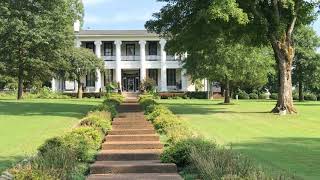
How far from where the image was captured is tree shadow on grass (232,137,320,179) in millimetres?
12969

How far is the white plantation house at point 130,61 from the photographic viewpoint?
8388 centimetres

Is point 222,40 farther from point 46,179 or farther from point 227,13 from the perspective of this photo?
point 46,179

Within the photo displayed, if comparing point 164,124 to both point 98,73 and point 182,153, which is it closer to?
point 182,153

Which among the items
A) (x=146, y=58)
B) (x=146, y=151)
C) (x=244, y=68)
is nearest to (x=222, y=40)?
(x=244, y=68)

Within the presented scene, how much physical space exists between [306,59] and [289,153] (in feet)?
188

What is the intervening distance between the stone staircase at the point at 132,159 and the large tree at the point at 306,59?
55540 mm

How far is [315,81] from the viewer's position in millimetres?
70312

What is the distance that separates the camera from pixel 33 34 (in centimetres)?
5009

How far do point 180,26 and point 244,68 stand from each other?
548 inches

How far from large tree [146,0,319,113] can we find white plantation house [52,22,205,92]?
47586 mm

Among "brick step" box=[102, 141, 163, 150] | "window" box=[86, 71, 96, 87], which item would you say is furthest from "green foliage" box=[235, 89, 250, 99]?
"brick step" box=[102, 141, 163, 150]

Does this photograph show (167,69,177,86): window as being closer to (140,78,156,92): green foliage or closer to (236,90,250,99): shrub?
(140,78,156,92): green foliage

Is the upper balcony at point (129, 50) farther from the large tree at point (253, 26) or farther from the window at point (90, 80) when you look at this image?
the large tree at point (253, 26)

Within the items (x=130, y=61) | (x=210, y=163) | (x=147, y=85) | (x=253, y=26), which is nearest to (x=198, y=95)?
(x=147, y=85)
